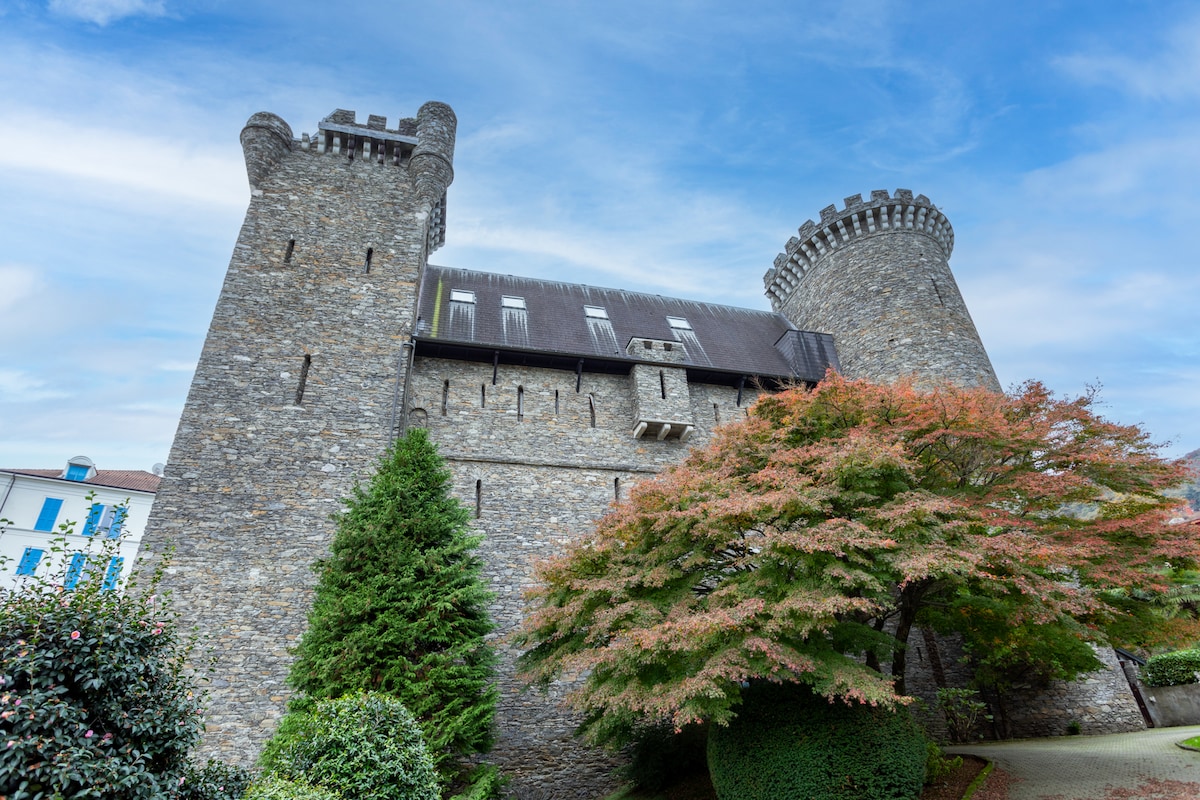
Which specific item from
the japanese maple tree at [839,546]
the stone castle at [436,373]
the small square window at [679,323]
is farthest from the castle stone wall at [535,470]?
the small square window at [679,323]

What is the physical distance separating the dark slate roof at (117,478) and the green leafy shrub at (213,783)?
21.3m

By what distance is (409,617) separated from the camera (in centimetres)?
1039

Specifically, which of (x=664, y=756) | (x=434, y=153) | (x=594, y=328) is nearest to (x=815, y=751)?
(x=664, y=756)

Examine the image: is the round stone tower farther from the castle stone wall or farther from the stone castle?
the castle stone wall

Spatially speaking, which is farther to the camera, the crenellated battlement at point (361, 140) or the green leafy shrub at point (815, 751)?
the crenellated battlement at point (361, 140)

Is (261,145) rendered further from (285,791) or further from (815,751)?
(815,751)

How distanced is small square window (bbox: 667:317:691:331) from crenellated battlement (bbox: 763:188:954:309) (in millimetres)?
5258

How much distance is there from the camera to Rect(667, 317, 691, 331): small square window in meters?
20.4

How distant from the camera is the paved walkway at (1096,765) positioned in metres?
9.06

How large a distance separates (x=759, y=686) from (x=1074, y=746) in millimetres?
7997

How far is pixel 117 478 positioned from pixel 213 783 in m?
26.1

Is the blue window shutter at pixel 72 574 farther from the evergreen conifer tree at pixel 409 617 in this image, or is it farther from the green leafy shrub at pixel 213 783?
the evergreen conifer tree at pixel 409 617

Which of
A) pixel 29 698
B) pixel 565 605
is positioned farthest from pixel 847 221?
pixel 29 698

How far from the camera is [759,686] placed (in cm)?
948
